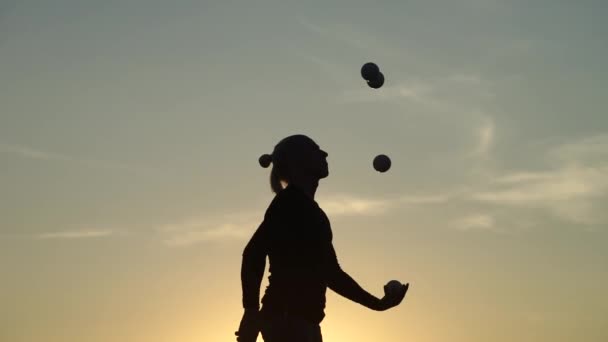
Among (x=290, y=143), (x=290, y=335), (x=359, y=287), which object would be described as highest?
(x=290, y=143)

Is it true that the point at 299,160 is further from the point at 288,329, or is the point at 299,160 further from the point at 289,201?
the point at 288,329

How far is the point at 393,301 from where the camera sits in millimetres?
7961

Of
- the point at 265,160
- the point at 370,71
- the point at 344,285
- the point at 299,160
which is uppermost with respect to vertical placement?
the point at 370,71

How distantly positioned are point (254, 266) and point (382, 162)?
330 centimetres

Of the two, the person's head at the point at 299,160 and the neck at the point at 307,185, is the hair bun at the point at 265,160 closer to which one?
the person's head at the point at 299,160

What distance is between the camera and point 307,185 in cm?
835

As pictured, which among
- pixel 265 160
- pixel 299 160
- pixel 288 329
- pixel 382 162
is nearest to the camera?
pixel 288 329

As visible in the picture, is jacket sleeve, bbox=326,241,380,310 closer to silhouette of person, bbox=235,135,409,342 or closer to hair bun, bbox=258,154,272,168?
silhouette of person, bbox=235,135,409,342

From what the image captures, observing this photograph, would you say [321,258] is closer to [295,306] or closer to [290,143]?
[295,306]

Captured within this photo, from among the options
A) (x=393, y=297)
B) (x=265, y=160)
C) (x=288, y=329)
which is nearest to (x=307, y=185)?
(x=265, y=160)

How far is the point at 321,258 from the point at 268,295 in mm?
572

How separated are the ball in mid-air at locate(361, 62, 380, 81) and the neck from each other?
3.02 metres

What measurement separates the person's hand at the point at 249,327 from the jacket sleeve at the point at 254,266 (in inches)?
2.9

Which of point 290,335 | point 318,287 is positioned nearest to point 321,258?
point 318,287
